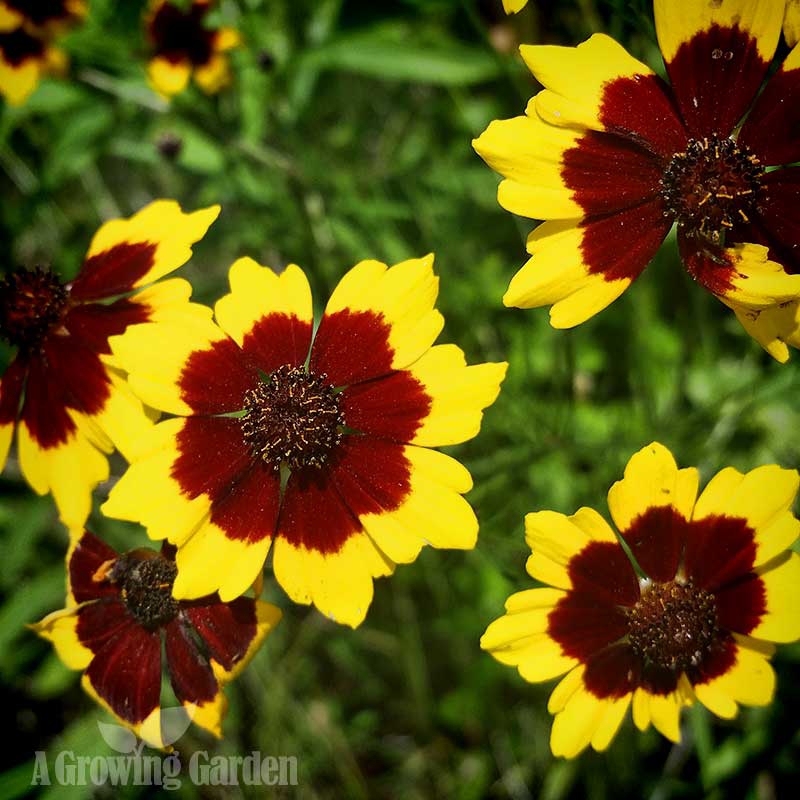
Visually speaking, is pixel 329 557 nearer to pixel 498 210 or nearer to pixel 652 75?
pixel 652 75

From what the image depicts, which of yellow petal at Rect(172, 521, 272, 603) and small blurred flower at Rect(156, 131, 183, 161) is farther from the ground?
small blurred flower at Rect(156, 131, 183, 161)

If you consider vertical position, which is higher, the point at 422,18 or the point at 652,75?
the point at 422,18

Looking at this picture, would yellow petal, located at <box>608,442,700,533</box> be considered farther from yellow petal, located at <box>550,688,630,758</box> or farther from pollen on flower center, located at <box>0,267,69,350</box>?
pollen on flower center, located at <box>0,267,69,350</box>

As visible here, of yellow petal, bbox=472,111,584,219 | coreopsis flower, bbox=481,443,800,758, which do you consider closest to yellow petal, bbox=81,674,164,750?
coreopsis flower, bbox=481,443,800,758

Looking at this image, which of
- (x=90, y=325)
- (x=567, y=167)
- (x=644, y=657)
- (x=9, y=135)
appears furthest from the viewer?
(x=9, y=135)

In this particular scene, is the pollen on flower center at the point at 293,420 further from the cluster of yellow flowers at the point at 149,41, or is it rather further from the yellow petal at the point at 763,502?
the cluster of yellow flowers at the point at 149,41

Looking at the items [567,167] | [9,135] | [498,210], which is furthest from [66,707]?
[567,167]
